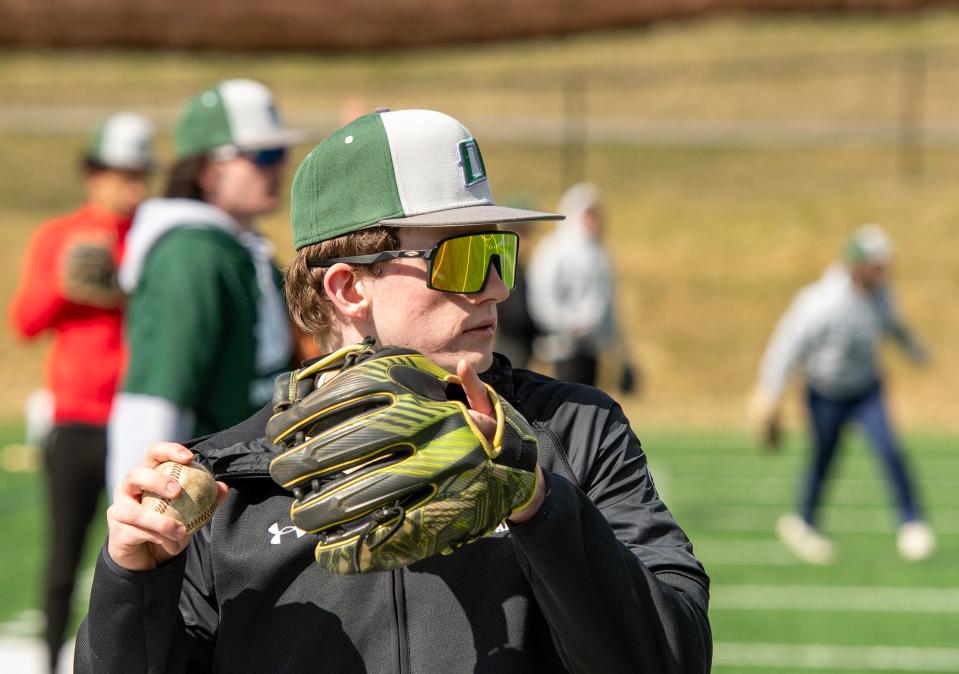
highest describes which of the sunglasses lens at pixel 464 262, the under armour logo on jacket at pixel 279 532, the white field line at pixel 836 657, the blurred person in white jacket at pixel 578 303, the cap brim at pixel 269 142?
the sunglasses lens at pixel 464 262

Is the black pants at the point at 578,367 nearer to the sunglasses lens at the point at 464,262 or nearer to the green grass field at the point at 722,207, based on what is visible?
the green grass field at the point at 722,207

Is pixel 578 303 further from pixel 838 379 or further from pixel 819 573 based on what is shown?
pixel 819 573

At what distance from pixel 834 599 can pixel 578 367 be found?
470 cm

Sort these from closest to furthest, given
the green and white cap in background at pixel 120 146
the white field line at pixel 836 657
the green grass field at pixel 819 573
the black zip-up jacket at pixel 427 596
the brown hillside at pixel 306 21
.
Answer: the black zip-up jacket at pixel 427 596, the green and white cap in background at pixel 120 146, the white field line at pixel 836 657, the green grass field at pixel 819 573, the brown hillside at pixel 306 21

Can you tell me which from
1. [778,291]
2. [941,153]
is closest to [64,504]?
[778,291]

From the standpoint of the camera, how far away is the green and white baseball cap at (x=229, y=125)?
4652 mm

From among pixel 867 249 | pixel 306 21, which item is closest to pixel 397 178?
pixel 867 249

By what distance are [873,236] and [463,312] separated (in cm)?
798

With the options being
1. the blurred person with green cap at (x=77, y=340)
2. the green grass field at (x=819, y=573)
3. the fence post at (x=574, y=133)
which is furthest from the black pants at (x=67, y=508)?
the fence post at (x=574, y=133)

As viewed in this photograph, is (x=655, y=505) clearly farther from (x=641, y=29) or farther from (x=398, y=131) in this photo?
(x=641, y=29)

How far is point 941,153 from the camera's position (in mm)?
26672

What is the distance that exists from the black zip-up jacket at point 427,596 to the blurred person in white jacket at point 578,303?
10.4 m

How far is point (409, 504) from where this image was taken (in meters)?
1.88

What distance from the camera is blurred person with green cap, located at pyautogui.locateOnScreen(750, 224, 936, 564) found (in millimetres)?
9742
